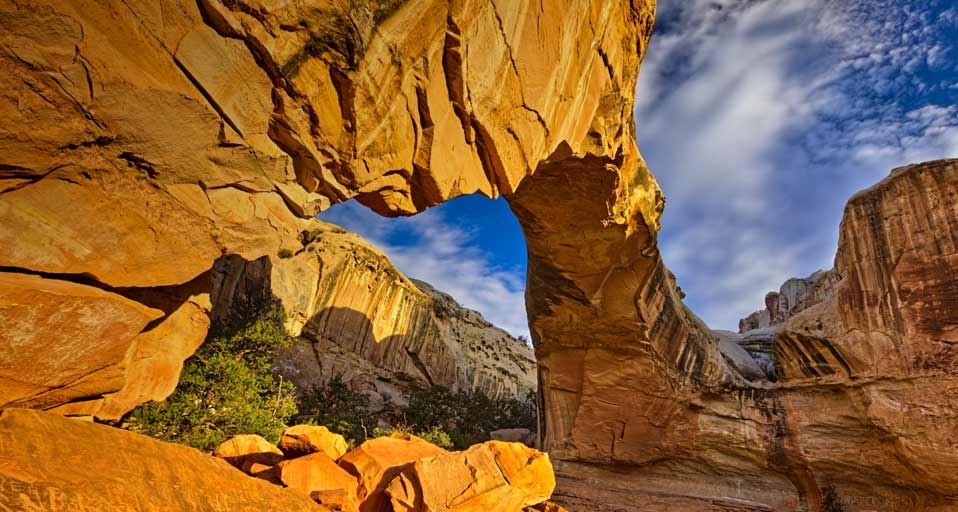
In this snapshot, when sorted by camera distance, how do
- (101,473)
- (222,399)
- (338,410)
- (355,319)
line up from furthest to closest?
1. (355,319)
2. (338,410)
3. (222,399)
4. (101,473)

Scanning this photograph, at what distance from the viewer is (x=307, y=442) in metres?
6.25

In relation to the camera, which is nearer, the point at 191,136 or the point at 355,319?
the point at 191,136

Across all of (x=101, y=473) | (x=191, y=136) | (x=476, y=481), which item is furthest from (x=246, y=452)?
(x=191, y=136)

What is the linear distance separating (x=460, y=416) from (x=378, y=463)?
667 inches

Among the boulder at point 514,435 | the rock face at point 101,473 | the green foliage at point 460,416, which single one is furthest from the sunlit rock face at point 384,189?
the green foliage at point 460,416

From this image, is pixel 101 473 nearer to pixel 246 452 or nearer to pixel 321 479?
pixel 321 479

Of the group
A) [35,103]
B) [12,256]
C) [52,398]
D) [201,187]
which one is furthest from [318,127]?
[52,398]

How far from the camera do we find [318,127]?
3.85m

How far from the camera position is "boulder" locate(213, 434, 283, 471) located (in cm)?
640

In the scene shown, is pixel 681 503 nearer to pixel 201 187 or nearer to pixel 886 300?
pixel 886 300

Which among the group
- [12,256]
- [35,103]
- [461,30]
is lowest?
[12,256]

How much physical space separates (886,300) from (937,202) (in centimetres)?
272

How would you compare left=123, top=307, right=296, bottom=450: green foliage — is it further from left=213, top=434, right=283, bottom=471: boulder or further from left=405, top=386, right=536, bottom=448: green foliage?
left=405, top=386, right=536, bottom=448: green foliage

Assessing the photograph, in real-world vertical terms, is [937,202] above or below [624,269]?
above
